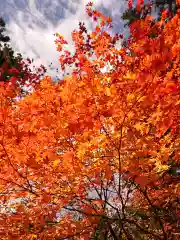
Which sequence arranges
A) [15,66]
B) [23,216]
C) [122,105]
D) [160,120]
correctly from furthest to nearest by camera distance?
1. [15,66]
2. [160,120]
3. [23,216]
4. [122,105]

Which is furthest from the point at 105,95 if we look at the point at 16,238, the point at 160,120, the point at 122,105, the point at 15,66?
the point at 15,66

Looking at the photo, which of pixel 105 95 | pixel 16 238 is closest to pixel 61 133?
pixel 105 95

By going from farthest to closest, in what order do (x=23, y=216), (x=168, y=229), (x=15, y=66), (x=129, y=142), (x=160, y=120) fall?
(x=15, y=66) < (x=168, y=229) < (x=160, y=120) < (x=23, y=216) < (x=129, y=142)

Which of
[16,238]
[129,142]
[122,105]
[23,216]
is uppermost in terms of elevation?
[122,105]

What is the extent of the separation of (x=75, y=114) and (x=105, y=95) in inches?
31.2

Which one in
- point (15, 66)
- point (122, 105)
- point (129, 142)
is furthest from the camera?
point (15, 66)

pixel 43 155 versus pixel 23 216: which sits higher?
pixel 43 155

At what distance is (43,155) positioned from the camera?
6082mm

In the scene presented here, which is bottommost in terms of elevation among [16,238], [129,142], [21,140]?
[16,238]

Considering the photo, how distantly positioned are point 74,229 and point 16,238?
1.31 metres

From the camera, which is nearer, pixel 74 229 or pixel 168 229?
pixel 74 229

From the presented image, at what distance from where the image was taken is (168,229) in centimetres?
798

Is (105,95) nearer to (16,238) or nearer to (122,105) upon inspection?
(122,105)

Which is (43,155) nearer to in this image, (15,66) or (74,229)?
(74,229)
